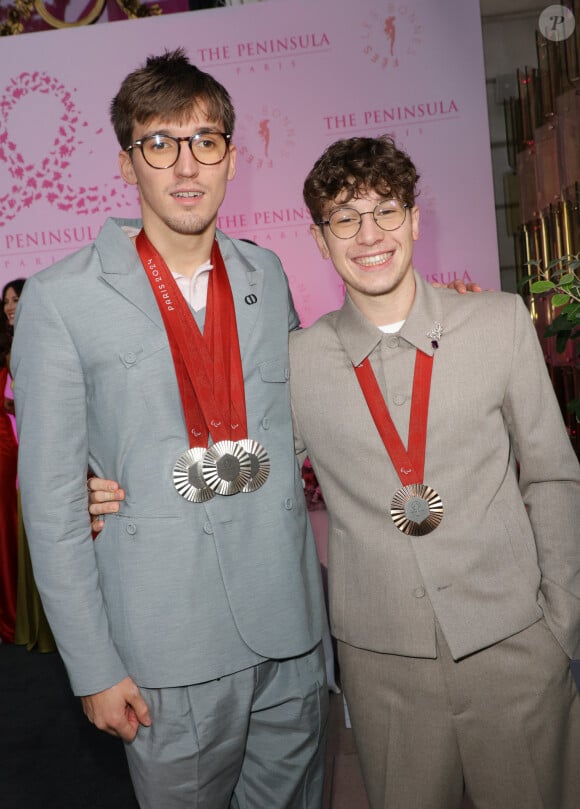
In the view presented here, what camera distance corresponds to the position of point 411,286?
2.10 metres

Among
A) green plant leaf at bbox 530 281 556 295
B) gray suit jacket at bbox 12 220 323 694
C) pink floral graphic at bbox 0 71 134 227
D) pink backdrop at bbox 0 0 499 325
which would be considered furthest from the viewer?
pink floral graphic at bbox 0 71 134 227

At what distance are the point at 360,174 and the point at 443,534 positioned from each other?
0.84m

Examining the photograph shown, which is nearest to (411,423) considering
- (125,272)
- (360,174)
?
(360,174)

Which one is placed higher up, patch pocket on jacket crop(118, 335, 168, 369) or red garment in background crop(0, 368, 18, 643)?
patch pocket on jacket crop(118, 335, 168, 369)

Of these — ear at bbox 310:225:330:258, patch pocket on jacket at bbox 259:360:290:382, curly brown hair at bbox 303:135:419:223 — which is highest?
curly brown hair at bbox 303:135:419:223

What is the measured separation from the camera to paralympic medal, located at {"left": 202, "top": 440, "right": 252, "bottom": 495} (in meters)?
1.92

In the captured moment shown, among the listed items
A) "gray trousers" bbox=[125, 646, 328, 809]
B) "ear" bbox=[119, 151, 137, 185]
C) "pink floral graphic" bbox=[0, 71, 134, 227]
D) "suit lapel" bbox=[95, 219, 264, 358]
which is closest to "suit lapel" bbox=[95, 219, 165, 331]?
"suit lapel" bbox=[95, 219, 264, 358]

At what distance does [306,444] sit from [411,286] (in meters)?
0.45

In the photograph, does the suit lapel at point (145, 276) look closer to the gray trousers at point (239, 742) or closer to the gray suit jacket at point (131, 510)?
the gray suit jacket at point (131, 510)

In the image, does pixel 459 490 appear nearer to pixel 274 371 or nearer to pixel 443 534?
pixel 443 534

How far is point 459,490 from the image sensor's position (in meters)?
1.93

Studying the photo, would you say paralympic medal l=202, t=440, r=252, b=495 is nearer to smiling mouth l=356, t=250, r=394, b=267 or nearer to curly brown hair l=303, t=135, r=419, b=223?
smiling mouth l=356, t=250, r=394, b=267

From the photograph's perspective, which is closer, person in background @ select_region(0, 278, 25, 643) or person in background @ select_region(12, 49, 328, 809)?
person in background @ select_region(12, 49, 328, 809)

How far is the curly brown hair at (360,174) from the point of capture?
80.7 inches
